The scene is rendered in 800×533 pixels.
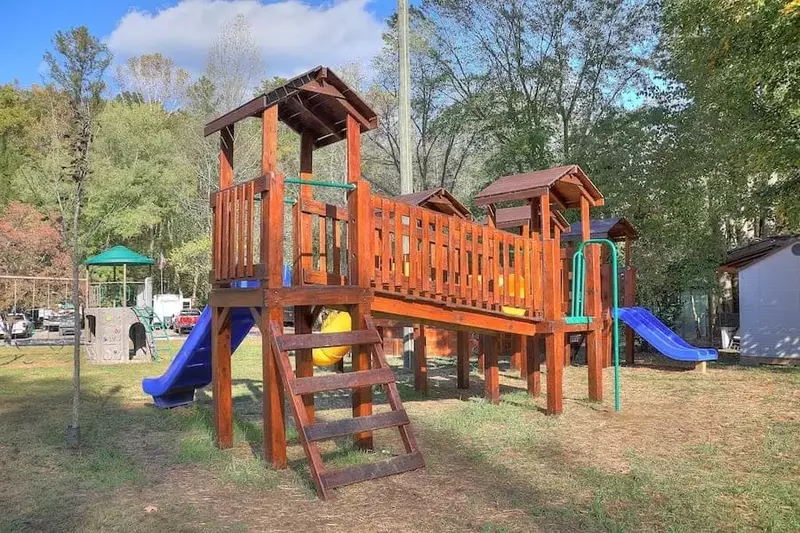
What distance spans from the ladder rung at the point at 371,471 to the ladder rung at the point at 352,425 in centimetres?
27

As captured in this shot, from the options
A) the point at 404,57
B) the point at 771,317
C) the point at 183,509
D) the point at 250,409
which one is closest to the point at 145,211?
the point at 404,57

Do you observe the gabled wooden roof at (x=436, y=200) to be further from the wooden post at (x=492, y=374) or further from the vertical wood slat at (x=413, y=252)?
the vertical wood slat at (x=413, y=252)

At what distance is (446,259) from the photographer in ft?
23.8

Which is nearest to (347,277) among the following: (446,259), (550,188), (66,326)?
(446,259)

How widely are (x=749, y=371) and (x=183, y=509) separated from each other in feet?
36.2

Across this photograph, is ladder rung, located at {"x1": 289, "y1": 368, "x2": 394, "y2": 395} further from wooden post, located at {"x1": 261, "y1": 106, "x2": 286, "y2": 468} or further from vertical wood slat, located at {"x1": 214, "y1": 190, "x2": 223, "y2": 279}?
vertical wood slat, located at {"x1": 214, "y1": 190, "x2": 223, "y2": 279}

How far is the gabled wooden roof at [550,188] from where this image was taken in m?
8.27

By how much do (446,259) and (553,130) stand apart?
47.1 feet

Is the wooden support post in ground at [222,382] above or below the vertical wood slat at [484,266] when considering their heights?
below

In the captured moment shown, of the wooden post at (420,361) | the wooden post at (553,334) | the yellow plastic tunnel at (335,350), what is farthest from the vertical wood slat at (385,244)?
the wooden post at (420,361)

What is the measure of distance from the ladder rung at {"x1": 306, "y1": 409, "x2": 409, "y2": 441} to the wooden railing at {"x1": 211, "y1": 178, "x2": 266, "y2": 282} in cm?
147

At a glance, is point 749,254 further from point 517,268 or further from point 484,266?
point 484,266

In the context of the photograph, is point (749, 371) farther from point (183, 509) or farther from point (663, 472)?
point (183, 509)

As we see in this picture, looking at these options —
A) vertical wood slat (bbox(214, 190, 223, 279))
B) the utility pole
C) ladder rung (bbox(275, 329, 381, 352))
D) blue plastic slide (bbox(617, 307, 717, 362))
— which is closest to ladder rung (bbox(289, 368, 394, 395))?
ladder rung (bbox(275, 329, 381, 352))
